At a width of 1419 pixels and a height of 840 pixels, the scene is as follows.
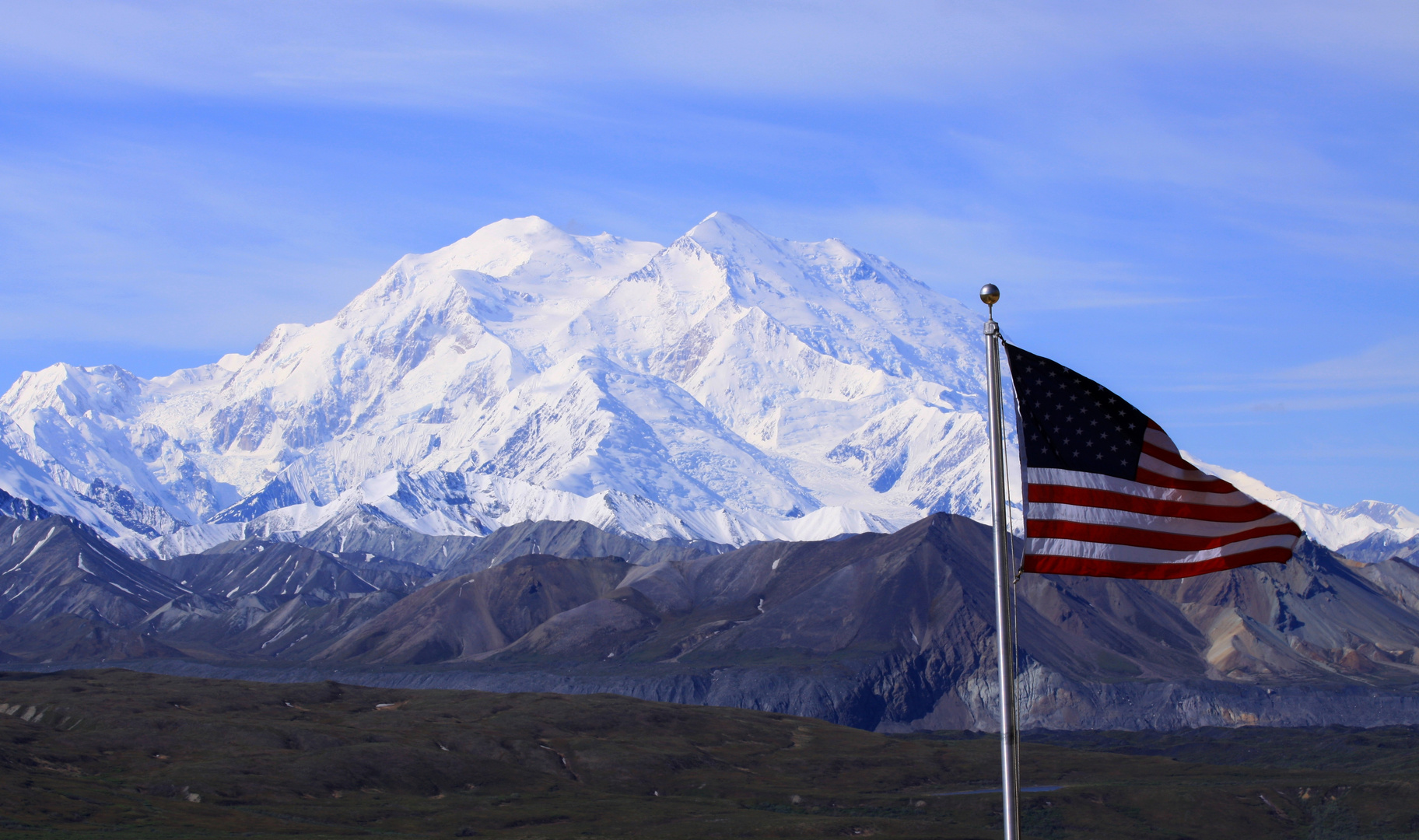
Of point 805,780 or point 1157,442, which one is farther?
point 805,780

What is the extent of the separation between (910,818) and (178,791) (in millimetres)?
72575

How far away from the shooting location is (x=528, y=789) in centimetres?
17200

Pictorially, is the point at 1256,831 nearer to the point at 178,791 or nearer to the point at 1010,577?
the point at 178,791

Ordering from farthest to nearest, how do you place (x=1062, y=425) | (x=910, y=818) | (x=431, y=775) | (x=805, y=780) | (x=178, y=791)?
1. (x=805, y=780)
2. (x=431, y=775)
3. (x=910, y=818)
4. (x=178, y=791)
5. (x=1062, y=425)

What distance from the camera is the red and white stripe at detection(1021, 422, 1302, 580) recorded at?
24922mm

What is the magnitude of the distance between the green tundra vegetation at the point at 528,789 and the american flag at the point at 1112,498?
112m

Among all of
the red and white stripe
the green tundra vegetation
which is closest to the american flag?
the red and white stripe

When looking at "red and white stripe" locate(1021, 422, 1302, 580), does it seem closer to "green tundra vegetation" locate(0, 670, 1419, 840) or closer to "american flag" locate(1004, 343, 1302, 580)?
"american flag" locate(1004, 343, 1302, 580)

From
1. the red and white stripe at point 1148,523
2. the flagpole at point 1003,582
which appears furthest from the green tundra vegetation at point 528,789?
the flagpole at point 1003,582

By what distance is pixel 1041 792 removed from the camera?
573 ft

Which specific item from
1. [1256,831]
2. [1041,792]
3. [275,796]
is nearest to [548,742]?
[275,796]

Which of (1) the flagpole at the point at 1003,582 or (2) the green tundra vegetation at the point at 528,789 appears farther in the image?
(2) the green tundra vegetation at the point at 528,789

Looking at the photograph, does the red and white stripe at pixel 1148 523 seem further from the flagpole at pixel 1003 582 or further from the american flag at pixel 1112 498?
the flagpole at pixel 1003 582

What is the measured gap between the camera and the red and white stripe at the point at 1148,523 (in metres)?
24.9
